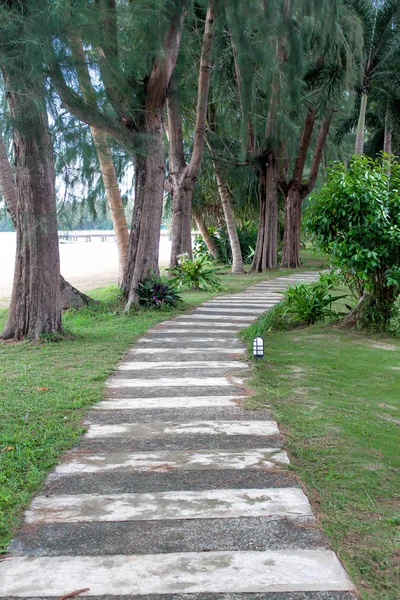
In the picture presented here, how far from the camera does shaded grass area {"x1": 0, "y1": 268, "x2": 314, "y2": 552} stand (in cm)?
344

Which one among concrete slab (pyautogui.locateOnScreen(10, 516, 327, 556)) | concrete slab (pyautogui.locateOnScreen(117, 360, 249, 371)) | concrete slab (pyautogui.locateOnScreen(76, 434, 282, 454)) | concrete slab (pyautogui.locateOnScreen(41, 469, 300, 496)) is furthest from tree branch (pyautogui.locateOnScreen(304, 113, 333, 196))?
concrete slab (pyautogui.locateOnScreen(10, 516, 327, 556))

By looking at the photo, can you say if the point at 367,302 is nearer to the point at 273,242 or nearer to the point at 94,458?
the point at 94,458

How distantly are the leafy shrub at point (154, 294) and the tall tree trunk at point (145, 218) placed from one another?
9cm

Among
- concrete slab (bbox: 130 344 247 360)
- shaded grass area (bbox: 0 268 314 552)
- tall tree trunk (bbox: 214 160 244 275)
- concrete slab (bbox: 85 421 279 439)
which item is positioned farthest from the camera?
tall tree trunk (bbox: 214 160 244 275)

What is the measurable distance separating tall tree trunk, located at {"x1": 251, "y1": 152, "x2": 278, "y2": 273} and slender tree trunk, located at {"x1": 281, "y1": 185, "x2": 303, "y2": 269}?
863 millimetres

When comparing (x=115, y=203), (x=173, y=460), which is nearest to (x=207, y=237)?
(x=115, y=203)

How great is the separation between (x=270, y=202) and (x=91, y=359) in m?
14.2

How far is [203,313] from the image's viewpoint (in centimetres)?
1002

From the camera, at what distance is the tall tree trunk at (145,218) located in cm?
1034

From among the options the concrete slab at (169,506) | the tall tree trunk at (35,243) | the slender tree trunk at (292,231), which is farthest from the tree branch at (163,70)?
the slender tree trunk at (292,231)

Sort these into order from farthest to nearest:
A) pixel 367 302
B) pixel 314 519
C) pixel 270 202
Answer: pixel 270 202, pixel 367 302, pixel 314 519

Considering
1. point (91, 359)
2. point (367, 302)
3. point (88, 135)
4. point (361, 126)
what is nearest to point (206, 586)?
point (91, 359)

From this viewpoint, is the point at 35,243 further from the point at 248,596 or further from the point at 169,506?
the point at 248,596

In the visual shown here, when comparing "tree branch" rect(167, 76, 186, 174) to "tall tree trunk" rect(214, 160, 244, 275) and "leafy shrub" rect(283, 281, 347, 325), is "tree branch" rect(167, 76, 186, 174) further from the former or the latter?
"leafy shrub" rect(283, 281, 347, 325)
